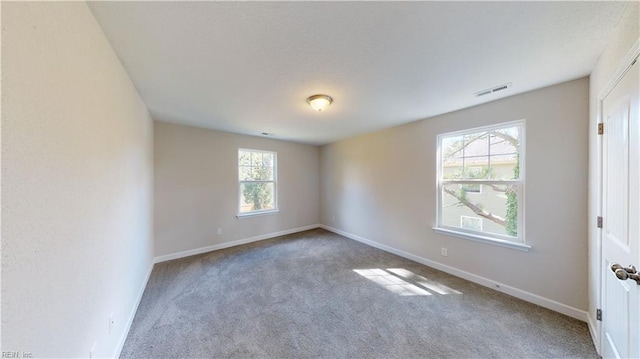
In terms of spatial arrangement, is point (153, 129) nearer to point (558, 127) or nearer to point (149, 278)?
point (149, 278)

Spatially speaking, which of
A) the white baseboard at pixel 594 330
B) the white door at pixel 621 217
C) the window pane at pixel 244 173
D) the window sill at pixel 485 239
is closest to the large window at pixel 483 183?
the window sill at pixel 485 239

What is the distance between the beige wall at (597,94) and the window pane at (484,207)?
61 cm

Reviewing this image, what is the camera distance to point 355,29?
1.38 metres

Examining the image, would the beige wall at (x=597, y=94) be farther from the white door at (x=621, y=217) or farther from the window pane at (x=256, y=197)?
the window pane at (x=256, y=197)

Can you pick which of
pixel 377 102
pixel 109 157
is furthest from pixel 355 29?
pixel 109 157

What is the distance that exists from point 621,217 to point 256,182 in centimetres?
474

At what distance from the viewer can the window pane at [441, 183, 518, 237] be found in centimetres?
253

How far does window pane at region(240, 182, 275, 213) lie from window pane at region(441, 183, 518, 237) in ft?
11.5

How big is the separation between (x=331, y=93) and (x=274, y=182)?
3.08m

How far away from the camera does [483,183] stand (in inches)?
108

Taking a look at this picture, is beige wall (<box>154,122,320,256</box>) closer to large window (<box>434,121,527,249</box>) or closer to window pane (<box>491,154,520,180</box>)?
Answer: large window (<box>434,121,527,249</box>)

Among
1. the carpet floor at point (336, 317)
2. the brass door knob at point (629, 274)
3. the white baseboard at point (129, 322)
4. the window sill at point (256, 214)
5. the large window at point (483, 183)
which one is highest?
the large window at point (483, 183)

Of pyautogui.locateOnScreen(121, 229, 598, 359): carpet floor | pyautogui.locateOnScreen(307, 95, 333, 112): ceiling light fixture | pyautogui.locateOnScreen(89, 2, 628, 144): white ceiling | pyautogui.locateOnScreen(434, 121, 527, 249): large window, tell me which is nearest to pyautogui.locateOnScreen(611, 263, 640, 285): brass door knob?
pyautogui.locateOnScreen(121, 229, 598, 359): carpet floor

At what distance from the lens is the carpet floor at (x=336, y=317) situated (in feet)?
5.65
